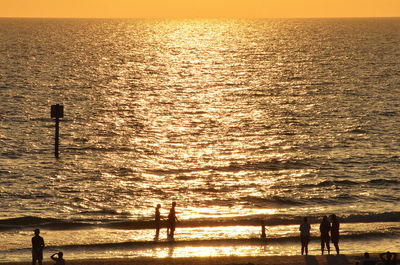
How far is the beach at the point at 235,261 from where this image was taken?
2610 centimetres

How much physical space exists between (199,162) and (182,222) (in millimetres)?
16400

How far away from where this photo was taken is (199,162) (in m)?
52.4

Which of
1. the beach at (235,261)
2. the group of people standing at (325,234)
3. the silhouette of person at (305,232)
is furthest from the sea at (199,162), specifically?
the beach at (235,261)

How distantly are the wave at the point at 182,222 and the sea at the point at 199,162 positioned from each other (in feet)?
0.35

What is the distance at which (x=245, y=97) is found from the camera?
89500mm

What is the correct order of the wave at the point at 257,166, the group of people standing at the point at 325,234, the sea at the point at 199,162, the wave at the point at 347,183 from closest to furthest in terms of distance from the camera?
the group of people standing at the point at 325,234
the sea at the point at 199,162
the wave at the point at 347,183
the wave at the point at 257,166

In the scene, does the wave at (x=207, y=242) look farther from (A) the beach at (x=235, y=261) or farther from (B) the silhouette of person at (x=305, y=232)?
(B) the silhouette of person at (x=305, y=232)

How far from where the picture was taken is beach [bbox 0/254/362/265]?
26.1 meters

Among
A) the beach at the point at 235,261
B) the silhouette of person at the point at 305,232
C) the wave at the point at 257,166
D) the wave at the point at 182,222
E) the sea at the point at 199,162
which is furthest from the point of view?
the wave at the point at 257,166

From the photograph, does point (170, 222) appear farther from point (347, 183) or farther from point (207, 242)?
point (347, 183)

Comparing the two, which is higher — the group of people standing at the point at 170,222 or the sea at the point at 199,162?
the sea at the point at 199,162

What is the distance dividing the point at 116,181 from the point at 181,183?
4.49 meters

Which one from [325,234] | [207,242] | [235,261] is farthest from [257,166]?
[235,261]

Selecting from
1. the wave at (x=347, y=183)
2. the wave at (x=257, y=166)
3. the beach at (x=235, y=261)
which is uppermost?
the wave at (x=257, y=166)
